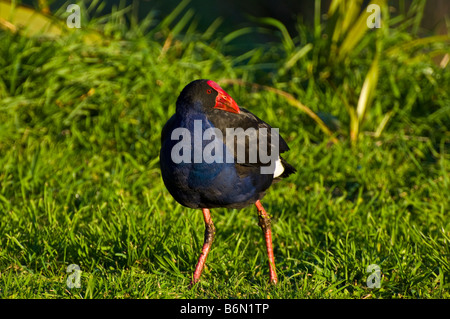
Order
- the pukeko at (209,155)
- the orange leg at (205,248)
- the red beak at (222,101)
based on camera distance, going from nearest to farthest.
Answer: the pukeko at (209,155) < the red beak at (222,101) < the orange leg at (205,248)

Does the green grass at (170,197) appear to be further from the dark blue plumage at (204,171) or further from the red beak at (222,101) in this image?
the red beak at (222,101)

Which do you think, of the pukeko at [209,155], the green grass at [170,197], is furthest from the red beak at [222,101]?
the green grass at [170,197]

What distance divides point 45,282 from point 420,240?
6.47 ft

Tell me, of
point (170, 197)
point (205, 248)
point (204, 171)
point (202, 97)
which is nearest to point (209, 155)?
point (204, 171)

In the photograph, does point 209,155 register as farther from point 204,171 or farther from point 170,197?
point 170,197

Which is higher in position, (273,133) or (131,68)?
(131,68)

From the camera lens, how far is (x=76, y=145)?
479cm

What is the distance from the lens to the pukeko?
2812 millimetres

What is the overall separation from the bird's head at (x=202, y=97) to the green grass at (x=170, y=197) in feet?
2.66

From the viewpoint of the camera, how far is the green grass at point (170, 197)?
3119 millimetres

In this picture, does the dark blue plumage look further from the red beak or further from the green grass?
the green grass

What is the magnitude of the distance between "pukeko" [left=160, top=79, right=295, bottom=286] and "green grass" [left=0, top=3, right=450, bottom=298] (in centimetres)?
34

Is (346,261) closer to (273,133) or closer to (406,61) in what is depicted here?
(273,133)
